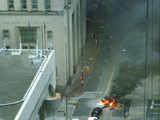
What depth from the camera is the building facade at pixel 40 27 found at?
56.2 feet

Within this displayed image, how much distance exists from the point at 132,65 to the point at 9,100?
10.1 m

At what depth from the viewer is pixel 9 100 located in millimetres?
9070

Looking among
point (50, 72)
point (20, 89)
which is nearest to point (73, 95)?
point (50, 72)

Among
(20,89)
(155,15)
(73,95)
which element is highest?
(155,15)

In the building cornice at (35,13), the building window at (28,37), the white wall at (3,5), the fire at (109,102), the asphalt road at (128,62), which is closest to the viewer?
the fire at (109,102)

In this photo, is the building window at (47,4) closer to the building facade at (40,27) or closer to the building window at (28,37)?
the building facade at (40,27)

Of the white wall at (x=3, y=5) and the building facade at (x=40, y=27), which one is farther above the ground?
the white wall at (x=3, y=5)

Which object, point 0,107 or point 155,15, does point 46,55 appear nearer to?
point 0,107

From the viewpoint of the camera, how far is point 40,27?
17.4 meters

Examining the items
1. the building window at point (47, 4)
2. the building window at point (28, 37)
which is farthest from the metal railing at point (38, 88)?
the building window at point (28, 37)

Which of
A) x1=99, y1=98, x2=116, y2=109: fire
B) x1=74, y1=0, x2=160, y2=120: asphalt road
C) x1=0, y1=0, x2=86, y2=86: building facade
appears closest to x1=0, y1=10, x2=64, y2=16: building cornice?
x1=0, y1=0, x2=86, y2=86: building facade

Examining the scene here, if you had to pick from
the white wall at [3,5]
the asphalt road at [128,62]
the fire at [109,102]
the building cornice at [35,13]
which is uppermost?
the white wall at [3,5]

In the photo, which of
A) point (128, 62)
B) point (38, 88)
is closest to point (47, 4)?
point (128, 62)

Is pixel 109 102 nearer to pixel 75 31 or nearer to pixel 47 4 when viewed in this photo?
pixel 47 4
